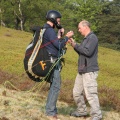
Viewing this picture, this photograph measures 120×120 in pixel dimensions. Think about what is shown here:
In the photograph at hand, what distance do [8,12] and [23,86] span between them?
58.4 m

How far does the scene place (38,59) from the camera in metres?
7.81

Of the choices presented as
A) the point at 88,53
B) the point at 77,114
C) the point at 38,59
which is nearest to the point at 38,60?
the point at 38,59

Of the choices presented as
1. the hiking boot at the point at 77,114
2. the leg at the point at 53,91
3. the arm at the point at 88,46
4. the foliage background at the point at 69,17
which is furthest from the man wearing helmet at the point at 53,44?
the foliage background at the point at 69,17

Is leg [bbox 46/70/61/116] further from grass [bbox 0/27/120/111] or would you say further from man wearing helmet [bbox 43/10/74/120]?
grass [bbox 0/27/120/111]

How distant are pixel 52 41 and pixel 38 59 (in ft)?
1.64

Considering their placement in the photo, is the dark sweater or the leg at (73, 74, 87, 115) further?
the leg at (73, 74, 87, 115)

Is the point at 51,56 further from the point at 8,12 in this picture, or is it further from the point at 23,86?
the point at 8,12

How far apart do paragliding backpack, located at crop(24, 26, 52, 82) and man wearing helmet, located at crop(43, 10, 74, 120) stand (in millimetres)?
120

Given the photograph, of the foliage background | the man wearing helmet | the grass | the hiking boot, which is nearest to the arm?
the man wearing helmet

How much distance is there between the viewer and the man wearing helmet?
308 inches

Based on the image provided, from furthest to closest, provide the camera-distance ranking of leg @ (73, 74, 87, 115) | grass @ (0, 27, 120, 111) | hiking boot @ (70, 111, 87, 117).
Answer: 1. grass @ (0, 27, 120, 111)
2. hiking boot @ (70, 111, 87, 117)
3. leg @ (73, 74, 87, 115)

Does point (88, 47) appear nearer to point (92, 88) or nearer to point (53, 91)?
point (92, 88)

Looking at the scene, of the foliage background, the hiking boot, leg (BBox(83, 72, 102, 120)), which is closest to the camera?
leg (BBox(83, 72, 102, 120))

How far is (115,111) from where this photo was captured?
413 inches
